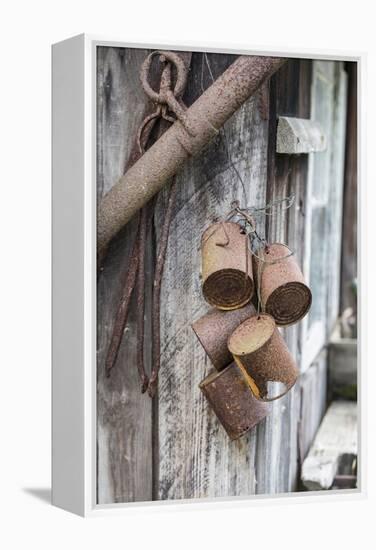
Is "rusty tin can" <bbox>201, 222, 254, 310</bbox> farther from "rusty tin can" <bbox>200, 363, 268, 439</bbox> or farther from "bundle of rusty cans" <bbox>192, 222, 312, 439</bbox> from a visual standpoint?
"rusty tin can" <bbox>200, 363, 268, 439</bbox>

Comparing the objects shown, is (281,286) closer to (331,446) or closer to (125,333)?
(125,333)

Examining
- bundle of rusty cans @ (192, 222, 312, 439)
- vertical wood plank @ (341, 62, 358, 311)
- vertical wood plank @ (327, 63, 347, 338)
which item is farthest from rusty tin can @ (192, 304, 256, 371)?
vertical wood plank @ (341, 62, 358, 311)

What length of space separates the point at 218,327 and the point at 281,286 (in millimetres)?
234

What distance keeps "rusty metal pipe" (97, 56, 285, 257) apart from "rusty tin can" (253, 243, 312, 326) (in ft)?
1.32

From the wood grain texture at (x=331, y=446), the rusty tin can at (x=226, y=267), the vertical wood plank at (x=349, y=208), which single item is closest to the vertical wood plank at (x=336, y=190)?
the vertical wood plank at (x=349, y=208)

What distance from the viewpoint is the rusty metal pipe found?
3506 millimetres

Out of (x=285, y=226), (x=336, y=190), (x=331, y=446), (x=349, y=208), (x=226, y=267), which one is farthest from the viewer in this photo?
(x=349, y=208)

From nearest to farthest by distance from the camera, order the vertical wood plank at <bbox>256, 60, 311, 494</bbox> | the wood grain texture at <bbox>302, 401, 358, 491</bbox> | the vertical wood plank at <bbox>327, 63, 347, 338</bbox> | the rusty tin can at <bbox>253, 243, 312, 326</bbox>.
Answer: the rusty tin can at <bbox>253, 243, 312, 326</bbox>, the vertical wood plank at <bbox>256, 60, 311, 494</bbox>, the wood grain texture at <bbox>302, 401, 358, 491</bbox>, the vertical wood plank at <bbox>327, 63, 347, 338</bbox>

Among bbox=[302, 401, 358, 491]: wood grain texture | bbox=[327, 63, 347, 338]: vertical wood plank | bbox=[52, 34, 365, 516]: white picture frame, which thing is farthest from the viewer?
bbox=[327, 63, 347, 338]: vertical wood plank

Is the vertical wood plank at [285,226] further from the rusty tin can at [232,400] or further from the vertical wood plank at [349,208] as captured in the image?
the vertical wood plank at [349,208]

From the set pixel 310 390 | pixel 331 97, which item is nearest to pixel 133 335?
pixel 310 390

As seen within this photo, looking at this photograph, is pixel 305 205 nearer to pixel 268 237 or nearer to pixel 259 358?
pixel 268 237

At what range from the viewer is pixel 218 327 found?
11.8ft

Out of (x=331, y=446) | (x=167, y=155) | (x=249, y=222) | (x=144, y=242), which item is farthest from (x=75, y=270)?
(x=331, y=446)
